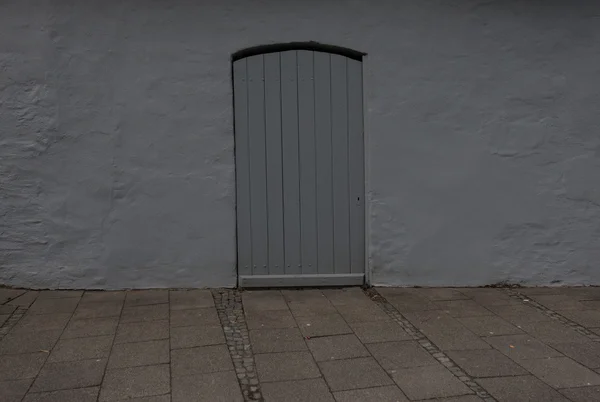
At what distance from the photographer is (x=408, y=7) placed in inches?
225

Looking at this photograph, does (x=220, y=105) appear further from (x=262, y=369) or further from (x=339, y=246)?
(x=262, y=369)

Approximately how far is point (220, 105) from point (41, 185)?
2.02 m

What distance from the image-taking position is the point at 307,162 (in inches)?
228

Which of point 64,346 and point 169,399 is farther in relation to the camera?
point 64,346

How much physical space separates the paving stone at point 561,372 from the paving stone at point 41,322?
12.7ft

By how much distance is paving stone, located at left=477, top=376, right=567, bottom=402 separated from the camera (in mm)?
3521

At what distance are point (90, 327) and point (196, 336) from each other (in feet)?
3.24

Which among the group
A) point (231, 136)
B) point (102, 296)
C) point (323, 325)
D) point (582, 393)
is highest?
point (231, 136)

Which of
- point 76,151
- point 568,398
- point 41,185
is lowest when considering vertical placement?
point 568,398

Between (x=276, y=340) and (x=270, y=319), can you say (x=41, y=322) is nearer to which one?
(x=270, y=319)

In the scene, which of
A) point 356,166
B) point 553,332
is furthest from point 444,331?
point 356,166

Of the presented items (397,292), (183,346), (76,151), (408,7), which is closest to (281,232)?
(397,292)

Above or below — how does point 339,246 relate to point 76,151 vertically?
below

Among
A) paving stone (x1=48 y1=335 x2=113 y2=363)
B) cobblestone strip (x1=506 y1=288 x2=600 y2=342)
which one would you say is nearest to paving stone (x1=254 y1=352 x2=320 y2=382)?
paving stone (x1=48 y1=335 x2=113 y2=363)
